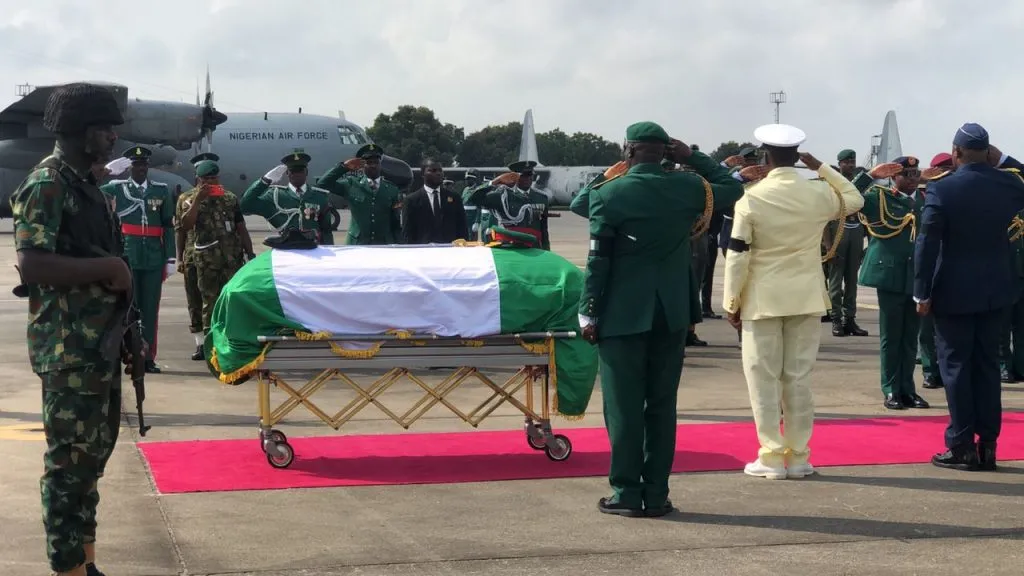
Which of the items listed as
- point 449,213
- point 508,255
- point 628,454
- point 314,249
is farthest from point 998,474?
point 449,213

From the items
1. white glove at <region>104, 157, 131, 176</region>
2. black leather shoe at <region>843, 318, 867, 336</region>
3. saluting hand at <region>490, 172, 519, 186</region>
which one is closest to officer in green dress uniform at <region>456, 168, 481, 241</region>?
saluting hand at <region>490, 172, 519, 186</region>

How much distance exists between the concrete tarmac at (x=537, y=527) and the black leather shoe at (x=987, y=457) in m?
0.08

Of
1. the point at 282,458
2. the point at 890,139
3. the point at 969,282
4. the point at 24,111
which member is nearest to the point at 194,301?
the point at 282,458

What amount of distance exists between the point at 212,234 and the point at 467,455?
4779 mm

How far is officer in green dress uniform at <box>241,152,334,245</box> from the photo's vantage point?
1125 cm

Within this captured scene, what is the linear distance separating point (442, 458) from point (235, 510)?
1.69 metres

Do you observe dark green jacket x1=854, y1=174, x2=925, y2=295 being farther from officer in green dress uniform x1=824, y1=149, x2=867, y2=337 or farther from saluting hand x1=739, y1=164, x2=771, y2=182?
officer in green dress uniform x1=824, y1=149, x2=867, y2=337

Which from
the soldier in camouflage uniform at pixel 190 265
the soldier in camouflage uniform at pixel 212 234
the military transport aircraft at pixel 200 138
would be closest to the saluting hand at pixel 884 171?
the soldier in camouflage uniform at pixel 212 234

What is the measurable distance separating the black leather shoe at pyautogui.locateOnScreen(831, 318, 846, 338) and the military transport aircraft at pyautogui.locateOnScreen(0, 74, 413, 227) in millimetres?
14796

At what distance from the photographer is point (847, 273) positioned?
48.5 ft

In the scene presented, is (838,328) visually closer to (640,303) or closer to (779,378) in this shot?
(779,378)

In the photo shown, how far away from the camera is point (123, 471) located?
281 inches

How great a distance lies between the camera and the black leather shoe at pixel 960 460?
7.28 meters

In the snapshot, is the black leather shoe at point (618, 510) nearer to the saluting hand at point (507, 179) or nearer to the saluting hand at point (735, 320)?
the saluting hand at point (735, 320)
